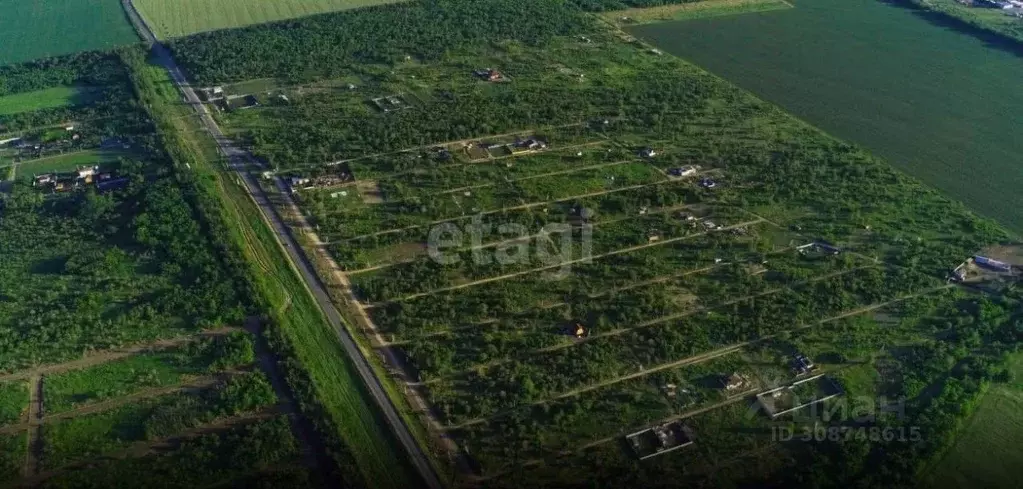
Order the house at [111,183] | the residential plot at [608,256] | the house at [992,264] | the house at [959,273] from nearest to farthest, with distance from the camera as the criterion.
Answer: the residential plot at [608,256], the house at [959,273], the house at [992,264], the house at [111,183]

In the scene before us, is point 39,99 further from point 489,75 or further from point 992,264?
point 992,264

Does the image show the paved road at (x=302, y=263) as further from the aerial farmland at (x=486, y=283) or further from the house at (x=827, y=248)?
the house at (x=827, y=248)

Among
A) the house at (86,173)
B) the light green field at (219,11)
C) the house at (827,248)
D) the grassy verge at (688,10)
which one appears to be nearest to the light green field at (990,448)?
the house at (827,248)

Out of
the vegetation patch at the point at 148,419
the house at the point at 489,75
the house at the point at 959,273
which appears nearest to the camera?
the vegetation patch at the point at 148,419

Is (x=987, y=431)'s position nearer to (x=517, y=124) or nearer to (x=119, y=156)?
(x=517, y=124)

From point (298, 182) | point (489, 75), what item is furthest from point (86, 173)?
point (489, 75)

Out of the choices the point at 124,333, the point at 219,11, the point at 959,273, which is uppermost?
the point at 219,11

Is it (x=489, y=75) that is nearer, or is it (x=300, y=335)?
(x=300, y=335)
